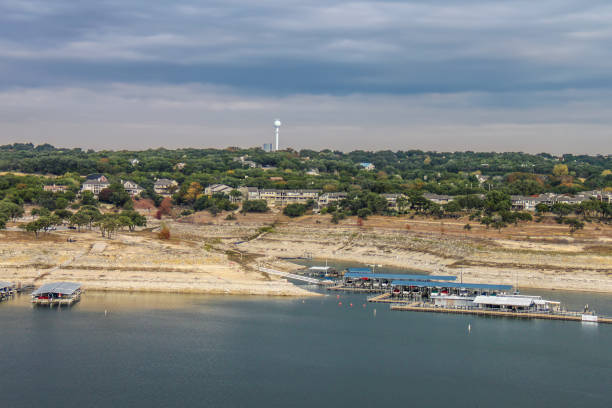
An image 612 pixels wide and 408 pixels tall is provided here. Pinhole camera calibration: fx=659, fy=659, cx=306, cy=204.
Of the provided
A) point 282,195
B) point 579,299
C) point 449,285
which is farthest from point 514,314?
point 282,195

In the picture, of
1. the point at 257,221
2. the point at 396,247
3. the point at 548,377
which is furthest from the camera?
the point at 257,221

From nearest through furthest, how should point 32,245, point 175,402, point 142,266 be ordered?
1. point 175,402
2. point 142,266
3. point 32,245

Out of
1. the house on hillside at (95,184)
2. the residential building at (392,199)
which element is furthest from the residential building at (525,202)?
the house on hillside at (95,184)

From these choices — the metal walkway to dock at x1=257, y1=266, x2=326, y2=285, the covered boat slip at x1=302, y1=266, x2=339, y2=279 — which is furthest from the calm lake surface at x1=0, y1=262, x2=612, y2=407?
the covered boat slip at x1=302, y1=266, x2=339, y2=279

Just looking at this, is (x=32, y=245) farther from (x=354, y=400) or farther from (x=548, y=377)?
(x=548, y=377)

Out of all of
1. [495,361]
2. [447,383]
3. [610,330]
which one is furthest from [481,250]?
[447,383]

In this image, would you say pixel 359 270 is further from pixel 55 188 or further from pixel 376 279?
pixel 55 188

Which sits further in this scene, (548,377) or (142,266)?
(142,266)
